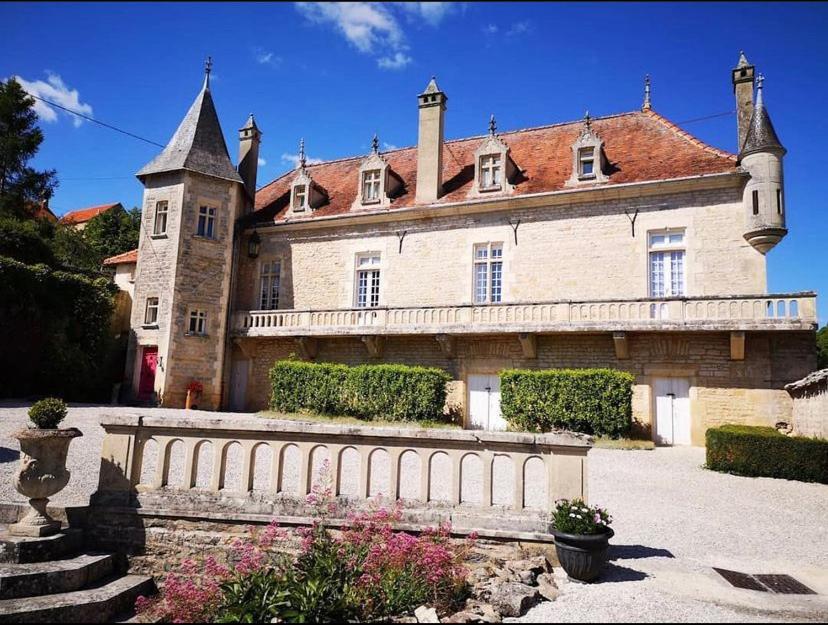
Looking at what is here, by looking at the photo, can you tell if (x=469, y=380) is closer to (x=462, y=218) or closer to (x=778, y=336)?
(x=462, y=218)

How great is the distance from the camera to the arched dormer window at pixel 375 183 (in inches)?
749

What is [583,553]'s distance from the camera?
4941 millimetres

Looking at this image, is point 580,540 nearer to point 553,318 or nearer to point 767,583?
point 767,583

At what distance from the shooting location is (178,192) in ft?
61.1

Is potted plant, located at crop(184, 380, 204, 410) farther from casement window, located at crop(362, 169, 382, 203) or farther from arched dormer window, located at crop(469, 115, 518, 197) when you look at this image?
arched dormer window, located at crop(469, 115, 518, 197)

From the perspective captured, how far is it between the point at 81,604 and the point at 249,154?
63.9 ft

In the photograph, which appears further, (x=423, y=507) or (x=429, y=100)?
(x=429, y=100)

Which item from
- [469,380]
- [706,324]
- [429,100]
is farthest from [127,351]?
[706,324]

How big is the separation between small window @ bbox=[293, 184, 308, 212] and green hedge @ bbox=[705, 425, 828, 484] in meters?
15.3

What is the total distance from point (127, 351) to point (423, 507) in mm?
16251

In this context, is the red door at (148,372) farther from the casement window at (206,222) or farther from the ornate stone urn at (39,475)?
the ornate stone urn at (39,475)

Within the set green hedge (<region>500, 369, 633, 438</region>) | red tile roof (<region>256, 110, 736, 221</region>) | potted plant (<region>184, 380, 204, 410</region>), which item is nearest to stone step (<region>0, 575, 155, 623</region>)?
green hedge (<region>500, 369, 633, 438</region>)

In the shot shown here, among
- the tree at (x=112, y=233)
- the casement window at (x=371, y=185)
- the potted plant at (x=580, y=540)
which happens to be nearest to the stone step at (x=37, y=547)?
the potted plant at (x=580, y=540)

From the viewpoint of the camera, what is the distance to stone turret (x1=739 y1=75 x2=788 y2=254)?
44.7 feet
